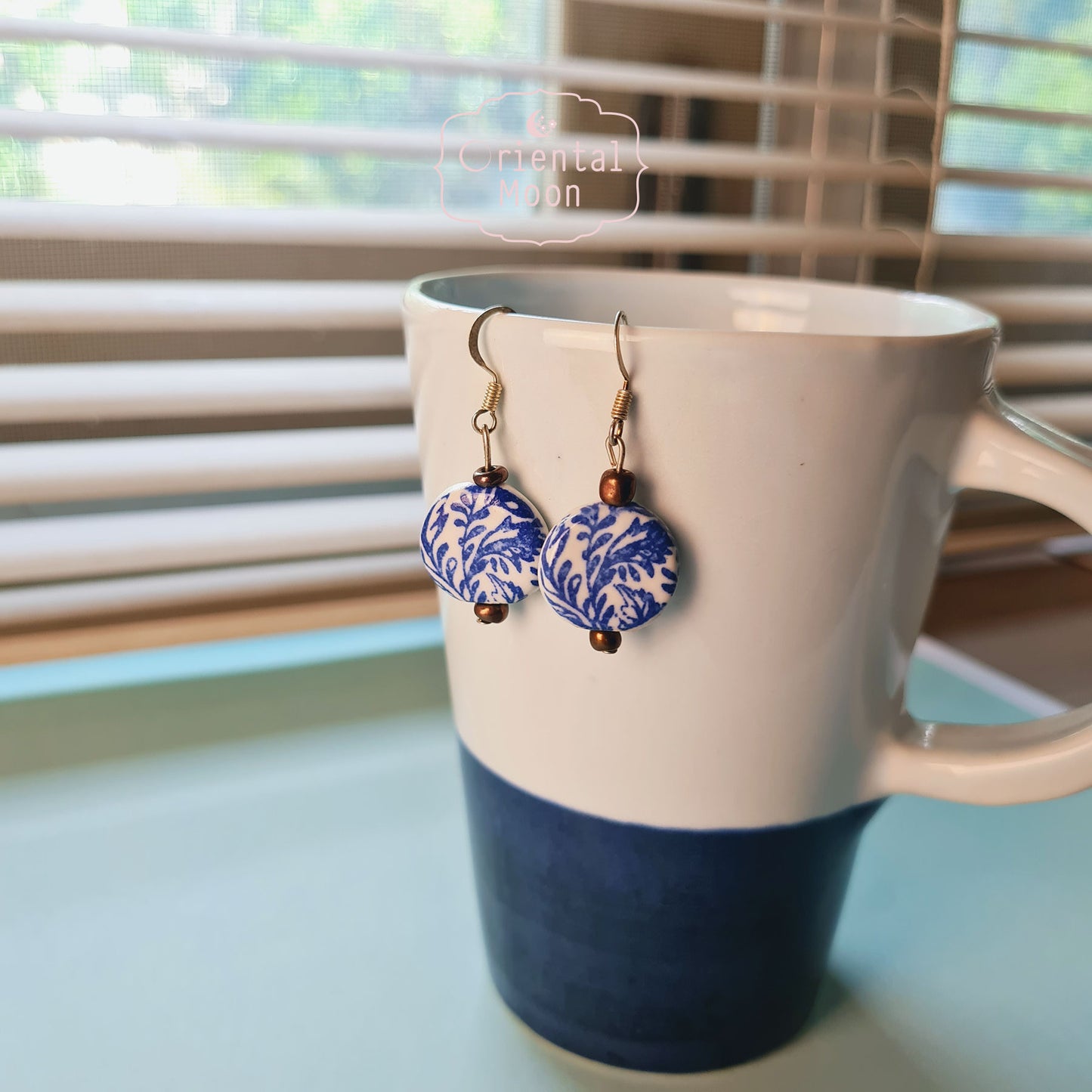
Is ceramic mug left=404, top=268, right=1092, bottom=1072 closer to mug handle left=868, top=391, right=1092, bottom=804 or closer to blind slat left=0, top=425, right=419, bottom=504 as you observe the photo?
mug handle left=868, top=391, right=1092, bottom=804

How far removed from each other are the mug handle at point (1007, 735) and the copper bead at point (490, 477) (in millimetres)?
132

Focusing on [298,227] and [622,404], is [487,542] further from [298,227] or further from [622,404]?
[298,227]

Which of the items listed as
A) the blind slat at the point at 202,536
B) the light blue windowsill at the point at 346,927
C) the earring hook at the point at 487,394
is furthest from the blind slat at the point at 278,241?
the earring hook at the point at 487,394

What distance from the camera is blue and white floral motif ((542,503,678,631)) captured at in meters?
0.27

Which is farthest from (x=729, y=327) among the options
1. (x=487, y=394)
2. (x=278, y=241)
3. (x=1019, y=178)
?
(x=1019, y=178)

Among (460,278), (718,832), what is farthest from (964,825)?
(460,278)

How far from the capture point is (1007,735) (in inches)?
13.3

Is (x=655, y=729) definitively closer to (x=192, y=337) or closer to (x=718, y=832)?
(x=718, y=832)

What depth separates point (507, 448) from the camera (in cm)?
30

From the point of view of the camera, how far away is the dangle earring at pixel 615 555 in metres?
0.27

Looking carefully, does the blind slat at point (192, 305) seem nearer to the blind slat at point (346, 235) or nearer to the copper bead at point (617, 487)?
the blind slat at point (346, 235)

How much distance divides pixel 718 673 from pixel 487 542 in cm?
8

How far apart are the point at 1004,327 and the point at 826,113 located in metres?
0.27

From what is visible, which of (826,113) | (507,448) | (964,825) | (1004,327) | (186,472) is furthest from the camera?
(1004,327)
